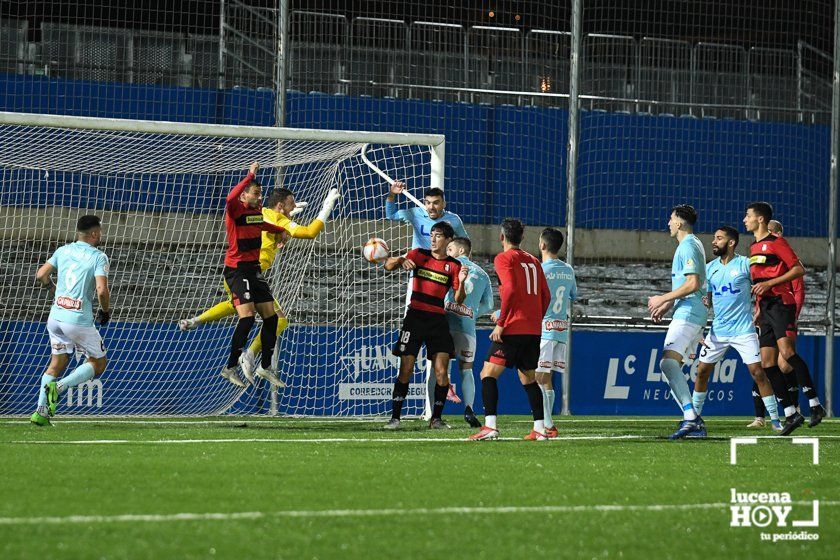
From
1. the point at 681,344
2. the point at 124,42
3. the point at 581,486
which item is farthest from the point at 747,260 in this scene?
the point at 124,42

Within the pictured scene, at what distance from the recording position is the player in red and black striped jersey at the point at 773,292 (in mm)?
12023

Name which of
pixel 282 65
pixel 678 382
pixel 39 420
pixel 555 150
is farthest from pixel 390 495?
pixel 555 150

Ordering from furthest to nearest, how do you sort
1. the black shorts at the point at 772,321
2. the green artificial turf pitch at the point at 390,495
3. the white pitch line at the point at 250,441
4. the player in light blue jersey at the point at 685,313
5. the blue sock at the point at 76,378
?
the black shorts at the point at 772,321
the blue sock at the point at 76,378
the player in light blue jersey at the point at 685,313
the white pitch line at the point at 250,441
the green artificial turf pitch at the point at 390,495

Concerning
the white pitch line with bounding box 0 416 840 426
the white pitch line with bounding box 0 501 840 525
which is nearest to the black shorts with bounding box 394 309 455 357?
the white pitch line with bounding box 0 416 840 426

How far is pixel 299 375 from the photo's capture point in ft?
47.7

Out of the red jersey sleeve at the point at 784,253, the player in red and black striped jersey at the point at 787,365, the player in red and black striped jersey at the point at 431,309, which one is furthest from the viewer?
the player in red and black striped jersey at the point at 787,365

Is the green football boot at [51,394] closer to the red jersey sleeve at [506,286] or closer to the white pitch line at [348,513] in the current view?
the red jersey sleeve at [506,286]

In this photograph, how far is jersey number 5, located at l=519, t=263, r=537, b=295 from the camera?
9805 mm

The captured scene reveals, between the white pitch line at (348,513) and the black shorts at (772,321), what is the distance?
620cm

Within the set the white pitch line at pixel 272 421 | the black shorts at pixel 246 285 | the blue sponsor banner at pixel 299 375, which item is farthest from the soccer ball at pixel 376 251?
the blue sponsor banner at pixel 299 375

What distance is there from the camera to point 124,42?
17328 mm

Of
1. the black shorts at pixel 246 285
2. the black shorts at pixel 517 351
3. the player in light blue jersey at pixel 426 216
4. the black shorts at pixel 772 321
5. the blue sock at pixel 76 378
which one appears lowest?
the blue sock at pixel 76 378

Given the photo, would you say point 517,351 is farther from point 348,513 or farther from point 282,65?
point 282,65

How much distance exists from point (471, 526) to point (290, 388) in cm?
953
